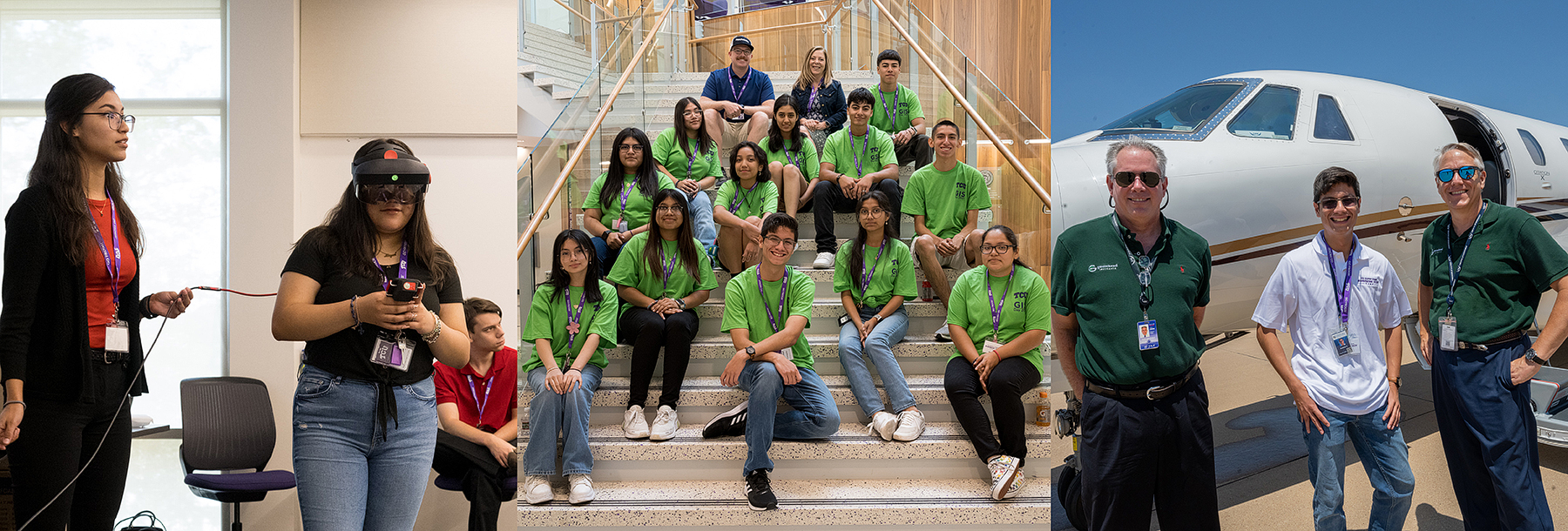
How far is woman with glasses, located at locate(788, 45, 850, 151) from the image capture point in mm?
5727

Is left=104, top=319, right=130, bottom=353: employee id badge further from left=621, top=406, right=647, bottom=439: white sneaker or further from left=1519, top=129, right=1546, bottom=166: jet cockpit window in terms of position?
left=1519, top=129, right=1546, bottom=166: jet cockpit window

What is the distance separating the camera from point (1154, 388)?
6.48ft

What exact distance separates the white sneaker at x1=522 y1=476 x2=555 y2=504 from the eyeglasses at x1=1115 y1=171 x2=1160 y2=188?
225 cm

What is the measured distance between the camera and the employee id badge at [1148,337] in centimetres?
195

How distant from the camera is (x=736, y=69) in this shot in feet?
19.8

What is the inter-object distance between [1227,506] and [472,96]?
12.3 ft

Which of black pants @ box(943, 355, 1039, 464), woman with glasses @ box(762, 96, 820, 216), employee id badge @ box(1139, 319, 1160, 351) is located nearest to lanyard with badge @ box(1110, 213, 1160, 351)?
employee id badge @ box(1139, 319, 1160, 351)

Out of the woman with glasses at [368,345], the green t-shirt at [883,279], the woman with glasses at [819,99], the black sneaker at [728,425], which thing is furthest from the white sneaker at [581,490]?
the woman with glasses at [819,99]

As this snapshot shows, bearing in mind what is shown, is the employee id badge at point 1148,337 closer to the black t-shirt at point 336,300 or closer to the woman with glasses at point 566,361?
the black t-shirt at point 336,300

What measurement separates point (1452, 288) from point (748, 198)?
308cm

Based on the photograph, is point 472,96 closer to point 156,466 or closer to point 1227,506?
point 156,466

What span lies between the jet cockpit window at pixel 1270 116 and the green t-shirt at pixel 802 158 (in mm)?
2765

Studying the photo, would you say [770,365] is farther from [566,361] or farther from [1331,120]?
[1331,120]

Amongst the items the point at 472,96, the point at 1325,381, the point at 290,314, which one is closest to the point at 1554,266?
the point at 1325,381
